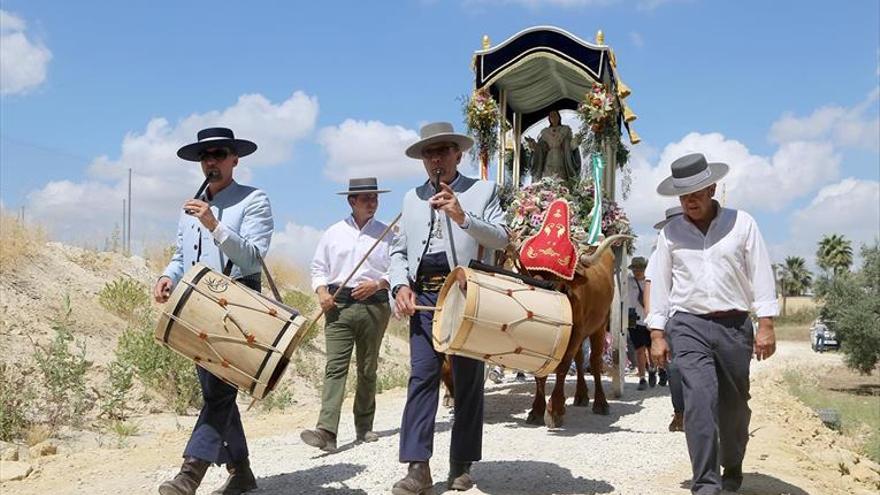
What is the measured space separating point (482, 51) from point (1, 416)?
6.02 m

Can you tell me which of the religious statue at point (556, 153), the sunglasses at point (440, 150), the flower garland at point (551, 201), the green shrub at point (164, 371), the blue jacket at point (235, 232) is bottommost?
the green shrub at point (164, 371)

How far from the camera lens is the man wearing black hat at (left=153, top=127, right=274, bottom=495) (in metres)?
4.91

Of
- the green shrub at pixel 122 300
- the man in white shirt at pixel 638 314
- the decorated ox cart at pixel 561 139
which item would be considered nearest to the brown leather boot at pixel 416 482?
the decorated ox cart at pixel 561 139

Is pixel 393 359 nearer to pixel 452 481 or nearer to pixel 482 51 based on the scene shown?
pixel 482 51

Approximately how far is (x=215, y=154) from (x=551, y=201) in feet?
14.3

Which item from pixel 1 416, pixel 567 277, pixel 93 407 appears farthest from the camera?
pixel 93 407

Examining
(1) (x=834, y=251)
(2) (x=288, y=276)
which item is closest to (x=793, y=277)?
(1) (x=834, y=251)

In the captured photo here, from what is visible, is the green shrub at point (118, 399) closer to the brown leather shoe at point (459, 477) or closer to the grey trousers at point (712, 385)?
the brown leather shoe at point (459, 477)

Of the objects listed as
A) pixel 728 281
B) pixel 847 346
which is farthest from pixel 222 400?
pixel 847 346

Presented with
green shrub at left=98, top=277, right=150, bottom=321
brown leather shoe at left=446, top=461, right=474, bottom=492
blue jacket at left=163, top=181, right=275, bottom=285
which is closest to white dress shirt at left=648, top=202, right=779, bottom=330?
brown leather shoe at left=446, top=461, right=474, bottom=492

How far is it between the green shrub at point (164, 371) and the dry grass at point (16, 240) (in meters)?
3.55

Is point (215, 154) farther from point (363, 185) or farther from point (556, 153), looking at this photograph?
point (556, 153)

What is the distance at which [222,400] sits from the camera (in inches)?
198

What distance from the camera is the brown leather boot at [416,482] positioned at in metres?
4.97
